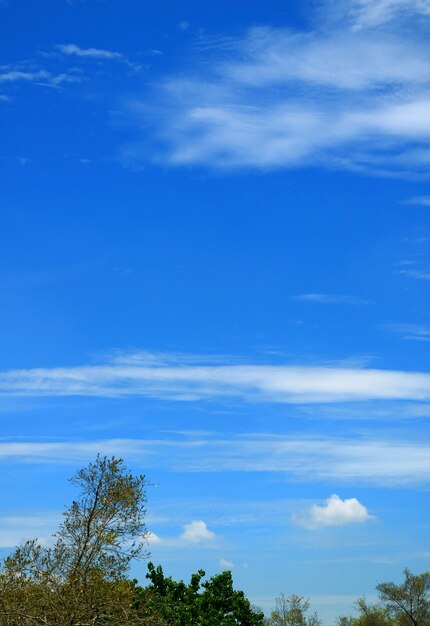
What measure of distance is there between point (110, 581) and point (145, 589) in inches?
562

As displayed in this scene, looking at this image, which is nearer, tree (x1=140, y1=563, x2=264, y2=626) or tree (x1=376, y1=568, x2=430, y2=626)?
tree (x1=140, y1=563, x2=264, y2=626)

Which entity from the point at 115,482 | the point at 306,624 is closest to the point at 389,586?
the point at 306,624

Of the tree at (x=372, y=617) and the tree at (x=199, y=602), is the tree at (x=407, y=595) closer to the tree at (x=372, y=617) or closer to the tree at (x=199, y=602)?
the tree at (x=372, y=617)

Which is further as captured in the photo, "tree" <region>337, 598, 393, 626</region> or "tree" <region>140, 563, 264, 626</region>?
"tree" <region>337, 598, 393, 626</region>

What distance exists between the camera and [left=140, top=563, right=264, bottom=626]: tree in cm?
4369


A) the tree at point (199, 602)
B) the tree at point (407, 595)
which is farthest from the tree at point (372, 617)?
the tree at point (199, 602)

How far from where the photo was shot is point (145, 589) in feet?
150

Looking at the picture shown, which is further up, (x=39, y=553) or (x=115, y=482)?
(x=115, y=482)

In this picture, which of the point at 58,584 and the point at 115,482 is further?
the point at 115,482

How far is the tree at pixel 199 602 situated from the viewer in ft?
143

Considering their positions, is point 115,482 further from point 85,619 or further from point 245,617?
point 245,617

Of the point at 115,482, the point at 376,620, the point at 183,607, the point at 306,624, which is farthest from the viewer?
the point at 376,620

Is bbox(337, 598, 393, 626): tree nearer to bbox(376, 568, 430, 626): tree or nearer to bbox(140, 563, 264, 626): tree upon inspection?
bbox(376, 568, 430, 626): tree

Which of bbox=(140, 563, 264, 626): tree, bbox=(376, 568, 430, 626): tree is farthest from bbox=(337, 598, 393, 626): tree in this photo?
bbox=(140, 563, 264, 626): tree
